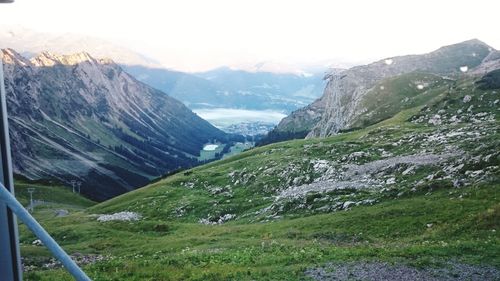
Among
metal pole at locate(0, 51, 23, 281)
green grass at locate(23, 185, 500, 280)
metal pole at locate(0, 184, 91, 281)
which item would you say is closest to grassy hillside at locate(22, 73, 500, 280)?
green grass at locate(23, 185, 500, 280)

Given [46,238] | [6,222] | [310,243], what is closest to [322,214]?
[310,243]

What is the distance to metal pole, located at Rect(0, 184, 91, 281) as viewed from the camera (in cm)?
471

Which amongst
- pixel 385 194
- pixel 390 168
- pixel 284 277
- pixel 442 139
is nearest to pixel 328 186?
pixel 390 168

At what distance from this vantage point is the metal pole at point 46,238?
4.71 metres

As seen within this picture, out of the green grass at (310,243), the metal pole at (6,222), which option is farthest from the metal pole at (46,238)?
the green grass at (310,243)

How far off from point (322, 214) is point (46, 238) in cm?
4665

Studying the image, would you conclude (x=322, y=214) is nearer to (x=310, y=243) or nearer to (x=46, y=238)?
(x=310, y=243)

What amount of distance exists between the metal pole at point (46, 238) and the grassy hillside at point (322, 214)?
1803 centimetres

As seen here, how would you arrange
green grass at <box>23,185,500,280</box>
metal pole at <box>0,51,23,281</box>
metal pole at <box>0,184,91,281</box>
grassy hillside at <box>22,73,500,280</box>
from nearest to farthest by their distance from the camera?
metal pole at <box>0,184,91,281</box> → metal pole at <box>0,51,23,281</box> → green grass at <box>23,185,500,280</box> → grassy hillside at <box>22,73,500,280</box>

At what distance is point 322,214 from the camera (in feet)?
164

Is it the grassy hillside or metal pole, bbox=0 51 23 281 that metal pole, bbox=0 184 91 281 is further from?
the grassy hillside

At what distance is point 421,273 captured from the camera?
21.8 meters

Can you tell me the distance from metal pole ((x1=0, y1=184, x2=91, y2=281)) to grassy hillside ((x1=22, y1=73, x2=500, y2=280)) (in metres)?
18.0

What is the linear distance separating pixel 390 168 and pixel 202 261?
3944 cm
